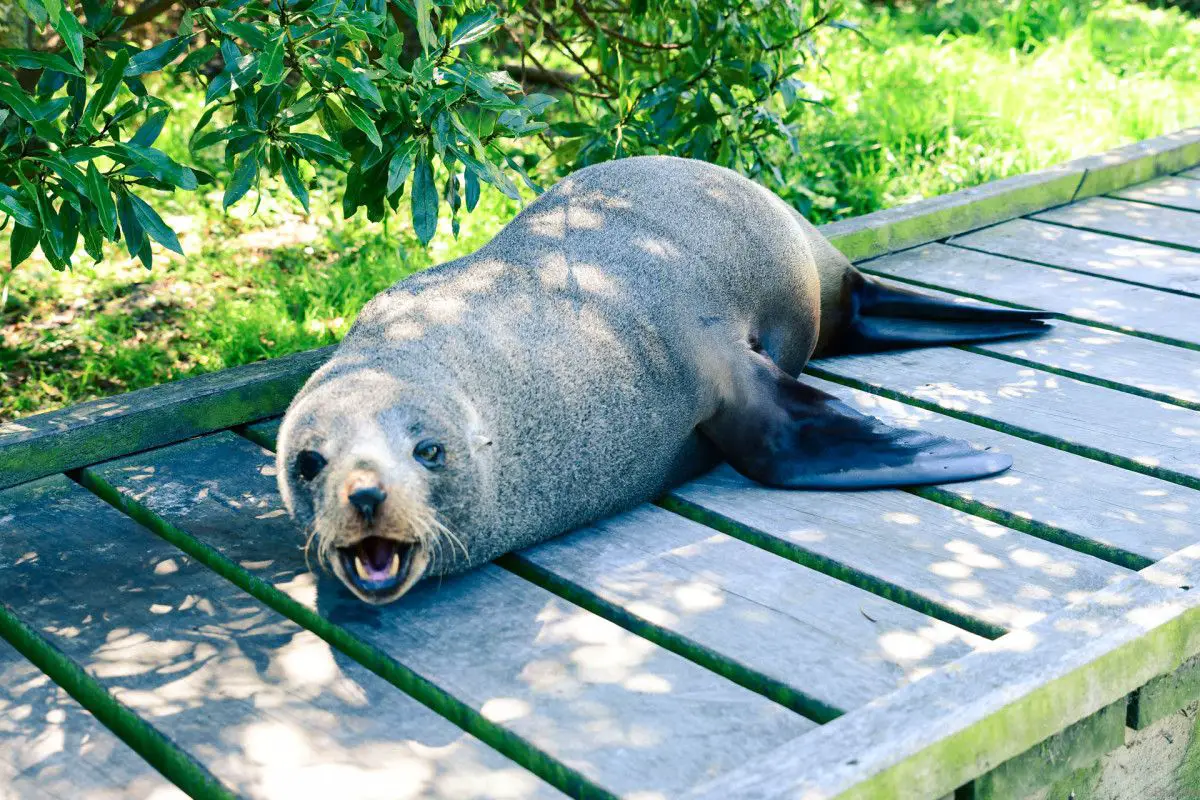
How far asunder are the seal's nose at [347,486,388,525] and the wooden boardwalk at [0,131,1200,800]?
0.83 feet

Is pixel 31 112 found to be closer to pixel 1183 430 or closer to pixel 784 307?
pixel 784 307

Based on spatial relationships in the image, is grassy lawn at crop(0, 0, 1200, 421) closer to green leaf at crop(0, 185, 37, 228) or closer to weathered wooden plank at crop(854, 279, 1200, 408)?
weathered wooden plank at crop(854, 279, 1200, 408)

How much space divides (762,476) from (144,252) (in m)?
1.52

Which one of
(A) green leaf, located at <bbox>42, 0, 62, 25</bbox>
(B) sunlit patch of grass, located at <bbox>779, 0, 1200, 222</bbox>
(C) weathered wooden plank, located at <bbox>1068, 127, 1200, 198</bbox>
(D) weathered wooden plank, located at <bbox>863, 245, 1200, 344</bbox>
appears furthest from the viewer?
(B) sunlit patch of grass, located at <bbox>779, 0, 1200, 222</bbox>

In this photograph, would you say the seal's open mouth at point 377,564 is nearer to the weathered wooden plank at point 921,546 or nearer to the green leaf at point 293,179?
the weathered wooden plank at point 921,546

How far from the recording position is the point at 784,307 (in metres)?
3.87

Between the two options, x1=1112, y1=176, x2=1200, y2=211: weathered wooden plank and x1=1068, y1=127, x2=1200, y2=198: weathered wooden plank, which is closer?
x1=1112, y1=176, x2=1200, y2=211: weathered wooden plank

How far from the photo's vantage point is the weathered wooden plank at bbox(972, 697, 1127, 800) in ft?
7.38

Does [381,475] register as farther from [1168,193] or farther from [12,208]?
[1168,193]

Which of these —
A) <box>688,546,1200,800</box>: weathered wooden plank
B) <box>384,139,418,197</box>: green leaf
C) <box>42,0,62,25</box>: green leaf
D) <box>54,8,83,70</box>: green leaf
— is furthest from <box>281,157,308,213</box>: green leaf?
<box>688,546,1200,800</box>: weathered wooden plank

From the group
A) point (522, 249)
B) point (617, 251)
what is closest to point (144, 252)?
point (522, 249)

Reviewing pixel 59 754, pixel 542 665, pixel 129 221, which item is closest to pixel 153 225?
pixel 129 221

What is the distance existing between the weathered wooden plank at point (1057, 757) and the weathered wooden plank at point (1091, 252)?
246 centimetres

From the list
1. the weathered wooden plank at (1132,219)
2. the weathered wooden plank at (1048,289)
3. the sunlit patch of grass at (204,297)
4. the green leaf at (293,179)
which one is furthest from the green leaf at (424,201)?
the weathered wooden plank at (1132,219)
